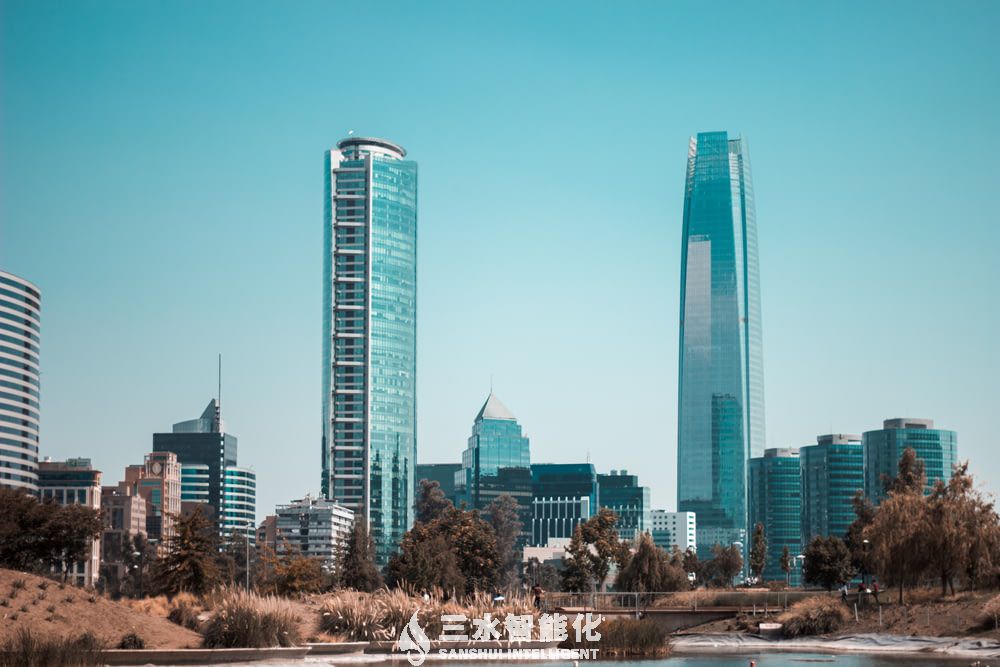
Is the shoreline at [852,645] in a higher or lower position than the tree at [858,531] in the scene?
lower

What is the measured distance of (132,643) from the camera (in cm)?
4031

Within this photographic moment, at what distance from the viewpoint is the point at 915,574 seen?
2721 inches

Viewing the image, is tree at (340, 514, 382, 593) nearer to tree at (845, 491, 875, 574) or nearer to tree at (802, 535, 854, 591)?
tree at (802, 535, 854, 591)

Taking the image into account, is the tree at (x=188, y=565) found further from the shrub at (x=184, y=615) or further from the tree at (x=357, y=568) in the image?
the tree at (x=357, y=568)

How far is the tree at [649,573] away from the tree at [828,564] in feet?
62.4

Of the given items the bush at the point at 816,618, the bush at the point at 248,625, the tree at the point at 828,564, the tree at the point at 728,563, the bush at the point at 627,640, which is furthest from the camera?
the tree at the point at 728,563

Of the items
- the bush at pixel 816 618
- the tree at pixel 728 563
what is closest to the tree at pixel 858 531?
the tree at pixel 728 563

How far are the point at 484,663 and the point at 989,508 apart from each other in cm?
3705

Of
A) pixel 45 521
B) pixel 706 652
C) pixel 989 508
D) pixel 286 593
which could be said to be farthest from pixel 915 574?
pixel 45 521

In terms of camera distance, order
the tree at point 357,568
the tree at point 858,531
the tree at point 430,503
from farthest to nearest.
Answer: the tree at point 430,503, the tree at point 858,531, the tree at point 357,568

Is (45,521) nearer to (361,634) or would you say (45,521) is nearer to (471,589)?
(471,589)

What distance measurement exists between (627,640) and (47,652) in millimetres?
25050

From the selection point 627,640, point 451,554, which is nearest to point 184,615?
point 627,640

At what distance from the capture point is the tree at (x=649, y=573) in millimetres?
98812
